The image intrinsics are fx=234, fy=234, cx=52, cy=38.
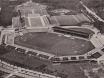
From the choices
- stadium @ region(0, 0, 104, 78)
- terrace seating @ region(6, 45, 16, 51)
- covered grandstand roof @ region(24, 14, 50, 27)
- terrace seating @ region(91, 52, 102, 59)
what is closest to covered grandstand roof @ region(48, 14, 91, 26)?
stadium @ region(0, 0, 104, 78)

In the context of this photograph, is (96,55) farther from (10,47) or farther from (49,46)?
(10,47)

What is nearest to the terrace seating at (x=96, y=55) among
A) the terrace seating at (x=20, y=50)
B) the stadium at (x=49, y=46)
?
the stadium at (x=49, y=46)

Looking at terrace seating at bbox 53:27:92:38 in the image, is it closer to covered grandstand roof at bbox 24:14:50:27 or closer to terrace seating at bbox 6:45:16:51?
covered grandstand roof at bbox 24:14:50:27

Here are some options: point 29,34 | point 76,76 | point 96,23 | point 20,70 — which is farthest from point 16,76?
point 96,23

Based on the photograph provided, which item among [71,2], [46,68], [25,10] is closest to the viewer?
[46,68]

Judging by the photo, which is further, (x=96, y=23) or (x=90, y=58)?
(x=96, y=23)

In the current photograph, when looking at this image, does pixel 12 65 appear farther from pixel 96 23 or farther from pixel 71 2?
pixel 71 2

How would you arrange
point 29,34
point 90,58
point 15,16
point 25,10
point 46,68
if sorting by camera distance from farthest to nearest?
point 25,10
point 15,16
point 29,34
point 90,58
point 46,68
